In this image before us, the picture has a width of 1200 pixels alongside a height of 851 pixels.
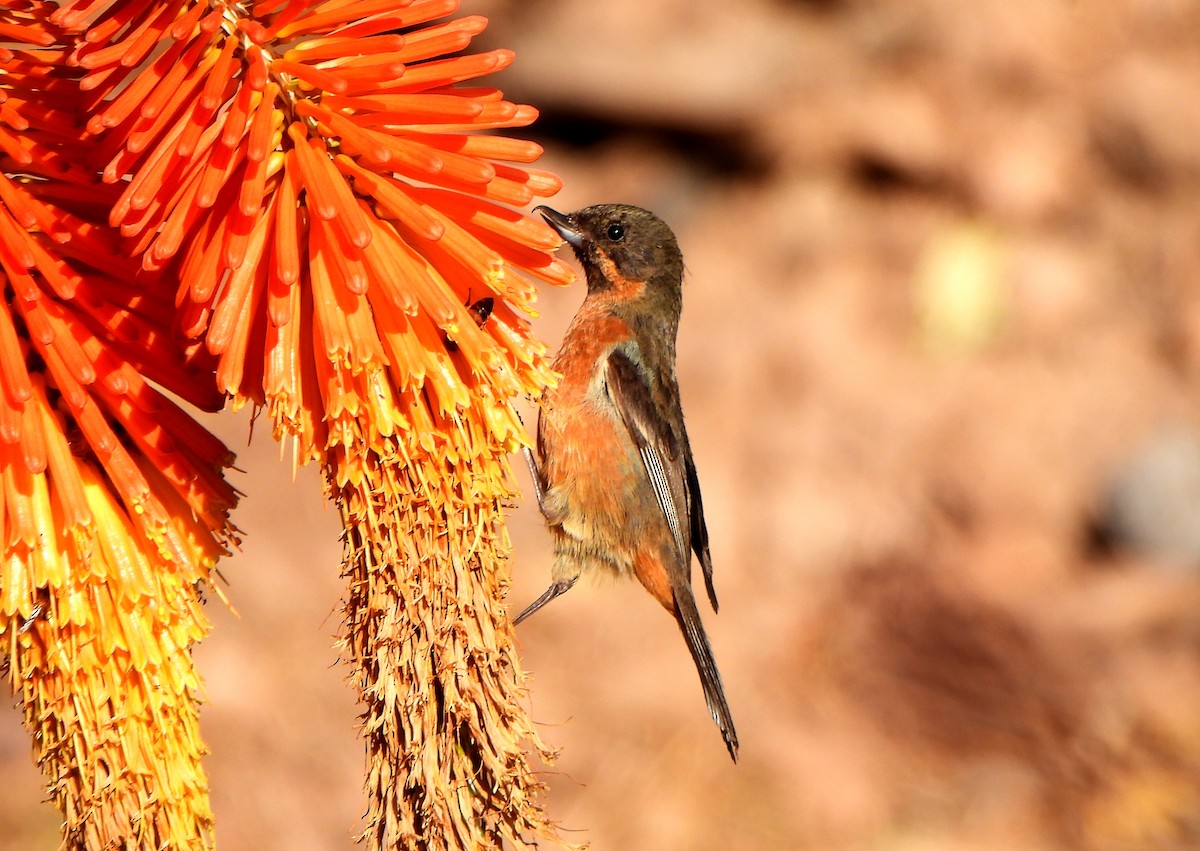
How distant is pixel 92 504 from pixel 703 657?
3148 millimetres

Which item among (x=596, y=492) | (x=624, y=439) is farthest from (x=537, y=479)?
(x=624, y=439)

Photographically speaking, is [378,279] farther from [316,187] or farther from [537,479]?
[537,479]

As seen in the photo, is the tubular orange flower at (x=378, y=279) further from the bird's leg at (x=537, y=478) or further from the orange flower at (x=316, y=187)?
the bird's leg at (x=537, y=478)

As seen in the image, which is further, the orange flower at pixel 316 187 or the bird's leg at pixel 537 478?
the bird's leg at pixel 537 478

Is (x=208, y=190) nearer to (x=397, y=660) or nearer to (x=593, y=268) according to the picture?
(x=397, y=660)

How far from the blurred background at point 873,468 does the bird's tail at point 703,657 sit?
130 inches

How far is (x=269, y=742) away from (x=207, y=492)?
20.9ft

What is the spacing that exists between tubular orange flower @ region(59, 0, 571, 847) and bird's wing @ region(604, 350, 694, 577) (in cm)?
221

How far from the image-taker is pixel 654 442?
226 inches

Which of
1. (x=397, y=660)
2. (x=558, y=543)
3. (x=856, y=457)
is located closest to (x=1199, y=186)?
(x=856, y=457)

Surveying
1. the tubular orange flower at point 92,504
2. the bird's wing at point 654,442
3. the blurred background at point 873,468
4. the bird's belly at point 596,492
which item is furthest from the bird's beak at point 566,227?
the blurred background at point 873,468

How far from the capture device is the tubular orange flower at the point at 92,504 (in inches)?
109

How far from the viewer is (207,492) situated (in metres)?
3.01

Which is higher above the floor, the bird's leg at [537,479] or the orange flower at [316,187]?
the orange flower at [316,187]
